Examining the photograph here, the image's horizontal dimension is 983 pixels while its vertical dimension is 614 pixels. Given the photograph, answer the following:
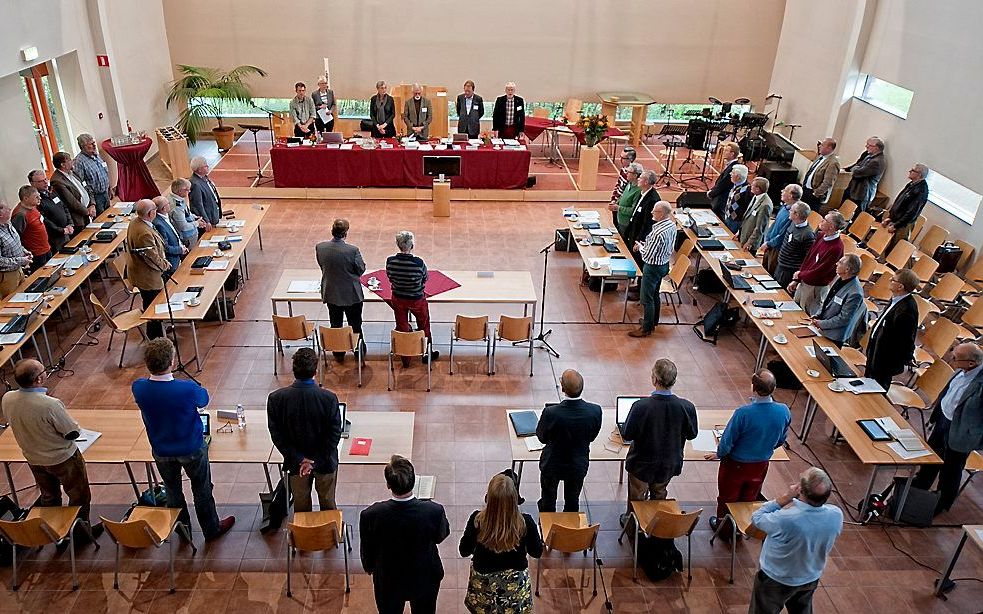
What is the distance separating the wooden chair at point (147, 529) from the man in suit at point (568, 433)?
9.23ft

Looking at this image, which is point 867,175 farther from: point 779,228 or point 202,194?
point 202,194

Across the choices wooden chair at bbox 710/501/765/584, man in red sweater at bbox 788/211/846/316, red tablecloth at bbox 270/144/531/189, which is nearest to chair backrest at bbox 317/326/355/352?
wooden chair at bbox 710/501/765/584

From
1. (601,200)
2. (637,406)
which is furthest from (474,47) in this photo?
(637,406)

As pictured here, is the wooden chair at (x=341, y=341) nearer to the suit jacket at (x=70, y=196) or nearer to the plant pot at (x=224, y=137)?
the suit jacket at (x=70, y=196)

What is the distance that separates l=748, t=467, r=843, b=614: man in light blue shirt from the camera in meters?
4.33

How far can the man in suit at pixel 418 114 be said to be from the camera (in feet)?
45.6

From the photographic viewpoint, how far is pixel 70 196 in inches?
375

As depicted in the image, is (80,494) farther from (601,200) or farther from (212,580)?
(601,200)

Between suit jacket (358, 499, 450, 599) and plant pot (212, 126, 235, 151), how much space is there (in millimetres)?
13658

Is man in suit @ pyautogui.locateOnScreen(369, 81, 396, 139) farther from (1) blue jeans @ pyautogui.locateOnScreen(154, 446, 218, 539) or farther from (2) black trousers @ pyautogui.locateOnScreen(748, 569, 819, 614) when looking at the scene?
(2) black trousers @ pyautogui.locateOnScreen(748, 569, 819, 614)

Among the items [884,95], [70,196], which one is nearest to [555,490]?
[70,196]

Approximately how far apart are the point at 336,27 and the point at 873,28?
10806 mm

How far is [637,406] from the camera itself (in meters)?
5.25

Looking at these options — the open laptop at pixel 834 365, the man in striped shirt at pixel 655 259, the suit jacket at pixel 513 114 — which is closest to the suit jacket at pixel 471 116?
the suit jacket at pixel 513 114
